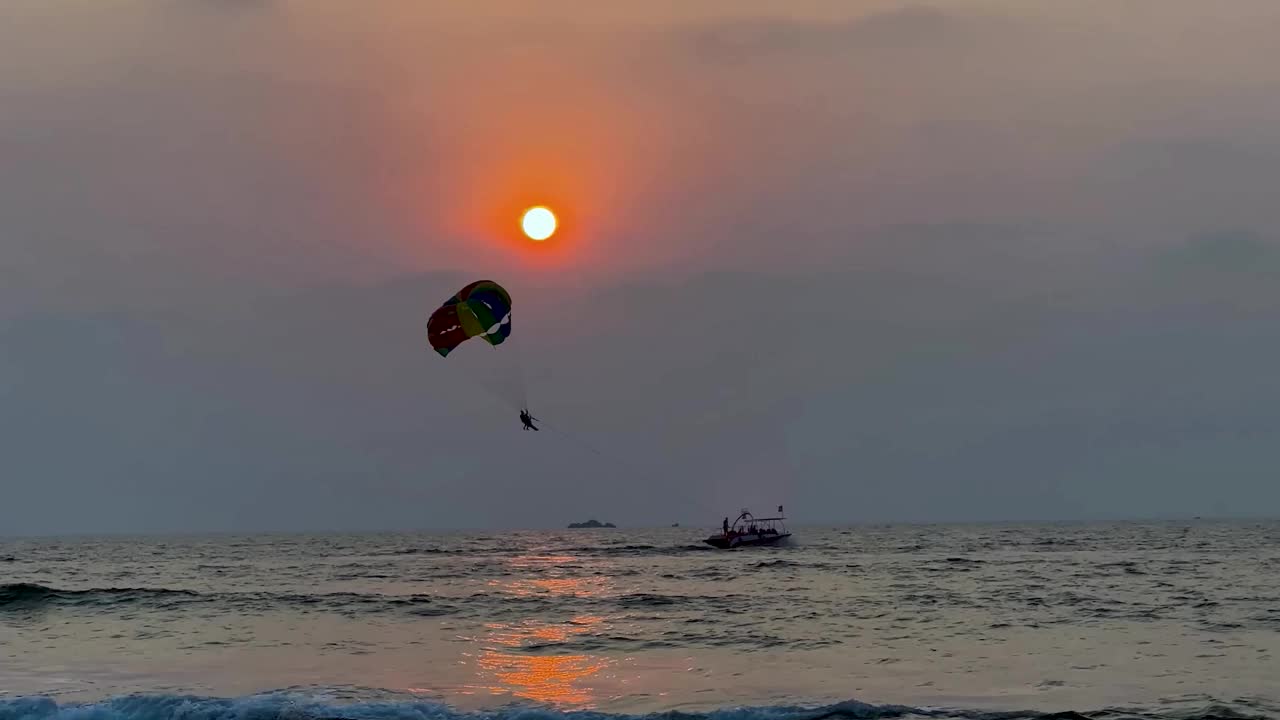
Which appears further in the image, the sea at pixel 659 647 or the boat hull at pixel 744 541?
the boat hull at pixel 744 541

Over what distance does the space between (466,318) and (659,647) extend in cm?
1117

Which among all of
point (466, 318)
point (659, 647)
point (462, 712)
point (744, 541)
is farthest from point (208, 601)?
point (744, 541)

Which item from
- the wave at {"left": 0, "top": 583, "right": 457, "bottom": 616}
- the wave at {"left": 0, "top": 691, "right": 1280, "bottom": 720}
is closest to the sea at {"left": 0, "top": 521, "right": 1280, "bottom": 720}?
the wave at {"left": 0, "top": 691, "right": 1280, "bottom": 720}

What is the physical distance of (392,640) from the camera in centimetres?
2848

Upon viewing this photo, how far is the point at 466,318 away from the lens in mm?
32344

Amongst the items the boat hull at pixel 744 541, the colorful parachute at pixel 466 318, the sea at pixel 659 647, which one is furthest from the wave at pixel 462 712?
the boat hull at pixel 744 541

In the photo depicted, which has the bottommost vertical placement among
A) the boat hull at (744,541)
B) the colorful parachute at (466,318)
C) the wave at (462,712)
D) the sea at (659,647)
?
the wave at (462,712)

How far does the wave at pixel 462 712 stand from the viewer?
18.1 m

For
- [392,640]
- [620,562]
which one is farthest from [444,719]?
[620,562]

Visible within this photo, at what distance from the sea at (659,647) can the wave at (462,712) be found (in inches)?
2.1

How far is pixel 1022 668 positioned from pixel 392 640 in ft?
49.0

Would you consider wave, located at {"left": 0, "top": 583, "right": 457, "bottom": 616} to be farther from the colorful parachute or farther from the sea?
the colorful parachute

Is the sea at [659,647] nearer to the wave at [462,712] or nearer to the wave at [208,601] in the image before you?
the wave at [462,712]

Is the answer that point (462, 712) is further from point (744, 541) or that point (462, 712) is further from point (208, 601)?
point (744, 541)
